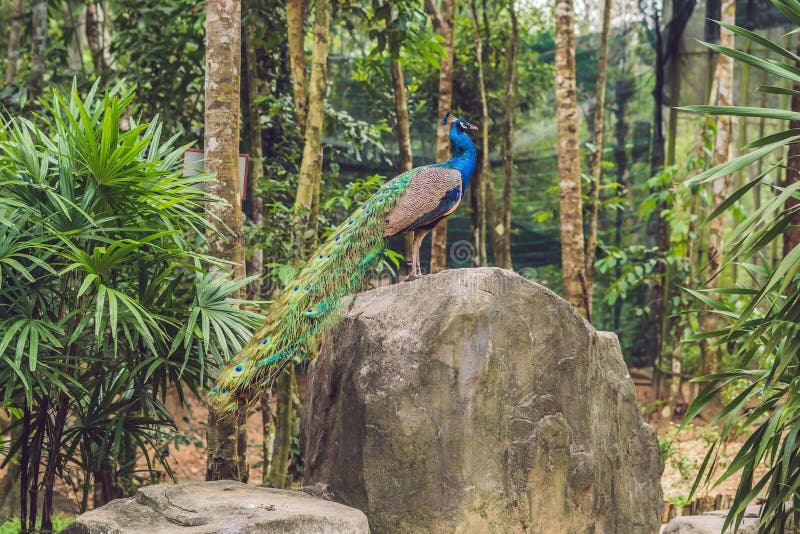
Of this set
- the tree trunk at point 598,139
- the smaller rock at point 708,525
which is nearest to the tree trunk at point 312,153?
the smaller rock at point 708,525

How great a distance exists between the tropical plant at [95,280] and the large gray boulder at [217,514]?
0.59 meters

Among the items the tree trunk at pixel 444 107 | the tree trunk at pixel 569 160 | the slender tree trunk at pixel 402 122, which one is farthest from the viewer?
the tree trunk at pixel 444 107

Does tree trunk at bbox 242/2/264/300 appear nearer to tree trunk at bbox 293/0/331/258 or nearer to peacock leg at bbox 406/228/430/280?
tree trunk at bbox 293/0/331/258

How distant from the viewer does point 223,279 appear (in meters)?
4.72

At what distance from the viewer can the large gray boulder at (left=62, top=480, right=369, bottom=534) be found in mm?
3615

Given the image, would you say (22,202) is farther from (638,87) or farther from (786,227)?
(638,87)

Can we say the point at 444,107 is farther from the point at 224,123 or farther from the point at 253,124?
the point at 224,123

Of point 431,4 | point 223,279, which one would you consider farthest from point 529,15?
point 223,279

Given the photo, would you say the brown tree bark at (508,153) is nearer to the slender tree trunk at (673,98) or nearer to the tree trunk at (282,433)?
the slender tree trunk at (673,98)

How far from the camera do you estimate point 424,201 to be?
4.69m

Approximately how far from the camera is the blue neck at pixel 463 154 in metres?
4.90

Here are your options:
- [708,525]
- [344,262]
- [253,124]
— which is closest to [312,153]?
[253,124]

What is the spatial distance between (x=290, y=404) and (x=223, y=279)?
5.52ft

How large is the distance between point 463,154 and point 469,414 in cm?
158
